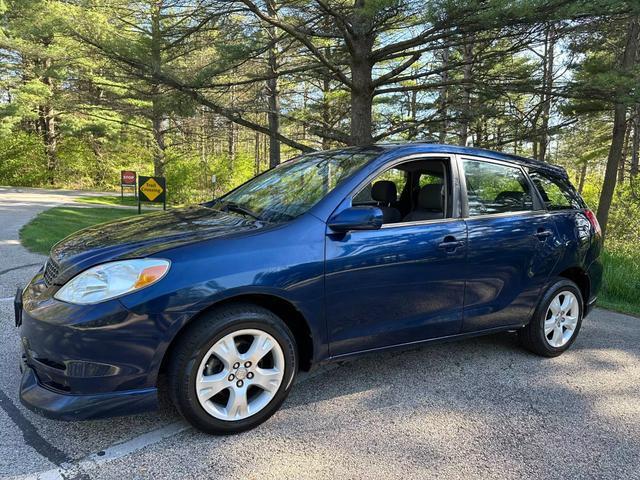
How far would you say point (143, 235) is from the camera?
2973mm

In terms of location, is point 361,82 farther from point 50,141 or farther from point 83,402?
point 50,141

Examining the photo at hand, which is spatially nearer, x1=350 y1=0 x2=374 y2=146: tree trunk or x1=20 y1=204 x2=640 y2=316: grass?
x1=20 y1=204 x2=640 y2=316: grass

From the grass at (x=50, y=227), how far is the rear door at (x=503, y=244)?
5860 mm

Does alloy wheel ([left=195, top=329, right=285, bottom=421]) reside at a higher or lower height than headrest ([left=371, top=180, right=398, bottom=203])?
Answer: lower

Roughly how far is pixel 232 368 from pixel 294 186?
4.82 feet

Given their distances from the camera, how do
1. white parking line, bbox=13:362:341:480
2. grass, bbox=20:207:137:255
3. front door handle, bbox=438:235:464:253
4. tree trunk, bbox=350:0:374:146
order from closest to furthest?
white parking line, bbox=13:362:341:480
front door handle, bbox=438:235:464:253
grass, bbox=20:207:137:255
tree trunk, bbox=350:0:374:146

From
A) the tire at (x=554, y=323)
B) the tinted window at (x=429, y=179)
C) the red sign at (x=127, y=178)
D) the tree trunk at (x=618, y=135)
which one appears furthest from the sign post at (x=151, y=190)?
the red sign at (x=127, y=178)

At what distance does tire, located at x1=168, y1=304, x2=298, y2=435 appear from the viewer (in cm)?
257

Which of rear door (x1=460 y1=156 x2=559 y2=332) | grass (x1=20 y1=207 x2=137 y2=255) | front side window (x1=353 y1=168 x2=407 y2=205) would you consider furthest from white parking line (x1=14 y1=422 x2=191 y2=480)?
grass (x1=20 y1=207 x2=137 y2=255)

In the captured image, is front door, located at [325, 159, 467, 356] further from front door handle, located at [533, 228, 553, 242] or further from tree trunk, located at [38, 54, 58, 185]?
tree trunk, located at [38, 54, 58, 185]

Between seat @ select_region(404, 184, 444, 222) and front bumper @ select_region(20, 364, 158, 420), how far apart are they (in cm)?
223

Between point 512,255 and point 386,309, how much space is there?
Result: 1224 millimetres

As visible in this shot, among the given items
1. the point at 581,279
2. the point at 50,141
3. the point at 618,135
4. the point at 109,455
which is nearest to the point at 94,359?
the point at 109,455

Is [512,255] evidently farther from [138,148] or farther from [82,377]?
[138,148]
